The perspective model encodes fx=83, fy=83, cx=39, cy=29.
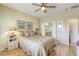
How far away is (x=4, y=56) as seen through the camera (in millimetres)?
1709

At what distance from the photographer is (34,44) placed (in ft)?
5.37

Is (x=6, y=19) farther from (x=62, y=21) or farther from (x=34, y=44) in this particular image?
(x=62, y=21)

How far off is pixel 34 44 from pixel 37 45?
0.22 feet

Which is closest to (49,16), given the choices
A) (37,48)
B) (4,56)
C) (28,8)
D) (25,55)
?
(28,8)

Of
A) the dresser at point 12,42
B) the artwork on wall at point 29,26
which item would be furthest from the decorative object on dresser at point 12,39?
the artwork on wall at point 29,26

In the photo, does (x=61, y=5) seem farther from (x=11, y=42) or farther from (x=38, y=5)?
(x=11, y=42)

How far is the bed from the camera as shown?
5.33 ft

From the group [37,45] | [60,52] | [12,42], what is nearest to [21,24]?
[12,42]

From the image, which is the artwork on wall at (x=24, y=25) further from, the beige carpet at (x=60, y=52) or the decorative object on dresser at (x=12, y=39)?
the beige carpet at (x=60, y=52)

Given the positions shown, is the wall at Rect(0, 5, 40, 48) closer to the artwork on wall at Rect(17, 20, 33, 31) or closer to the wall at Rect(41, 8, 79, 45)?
the artwork on wall at Rect(17, 20, 33, 31)

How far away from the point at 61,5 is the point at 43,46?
0.89 m

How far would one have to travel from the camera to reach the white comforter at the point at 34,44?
1617 millimetres

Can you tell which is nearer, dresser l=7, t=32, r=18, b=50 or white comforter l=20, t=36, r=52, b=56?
white comforter l=20, t=36, r=52, b=56

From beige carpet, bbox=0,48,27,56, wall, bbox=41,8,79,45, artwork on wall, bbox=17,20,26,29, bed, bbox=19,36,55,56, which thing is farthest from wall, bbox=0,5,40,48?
wall, bbox=41,8,79,45
